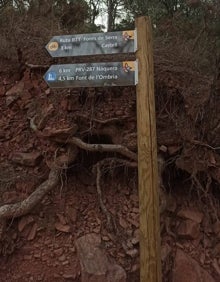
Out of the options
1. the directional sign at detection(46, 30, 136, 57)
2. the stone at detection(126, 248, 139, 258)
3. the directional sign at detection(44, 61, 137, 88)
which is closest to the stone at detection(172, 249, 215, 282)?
the stone at detection(126, 248, 139, 258)

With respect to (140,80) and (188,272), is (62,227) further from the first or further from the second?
(140,80)

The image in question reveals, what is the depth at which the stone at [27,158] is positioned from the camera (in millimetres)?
5141

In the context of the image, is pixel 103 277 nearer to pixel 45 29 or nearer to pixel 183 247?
pixel 183 247

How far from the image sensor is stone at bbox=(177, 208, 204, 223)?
4910 millimetres

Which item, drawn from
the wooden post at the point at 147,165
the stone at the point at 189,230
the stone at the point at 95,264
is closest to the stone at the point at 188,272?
the stone at the point at 189,230

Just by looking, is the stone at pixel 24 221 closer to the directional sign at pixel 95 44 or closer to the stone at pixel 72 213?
the stone at pixel 72 213

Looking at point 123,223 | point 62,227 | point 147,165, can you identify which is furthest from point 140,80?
point 62,227

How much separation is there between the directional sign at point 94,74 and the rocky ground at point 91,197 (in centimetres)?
147

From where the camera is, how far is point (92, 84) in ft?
11.0

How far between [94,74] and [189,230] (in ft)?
7.85

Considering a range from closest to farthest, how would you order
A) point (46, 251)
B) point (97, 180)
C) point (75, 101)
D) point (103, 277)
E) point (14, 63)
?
point (103, 277)
point (46, 251)
point (97, 180)
point (75, 101)
point (14, 63)

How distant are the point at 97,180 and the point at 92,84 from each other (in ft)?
5.83

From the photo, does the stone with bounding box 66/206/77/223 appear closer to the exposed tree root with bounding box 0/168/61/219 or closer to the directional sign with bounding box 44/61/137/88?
the exposed tree root with bounding box 0/168/61/219

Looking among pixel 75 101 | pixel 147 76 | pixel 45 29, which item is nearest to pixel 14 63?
pixel 45 29
